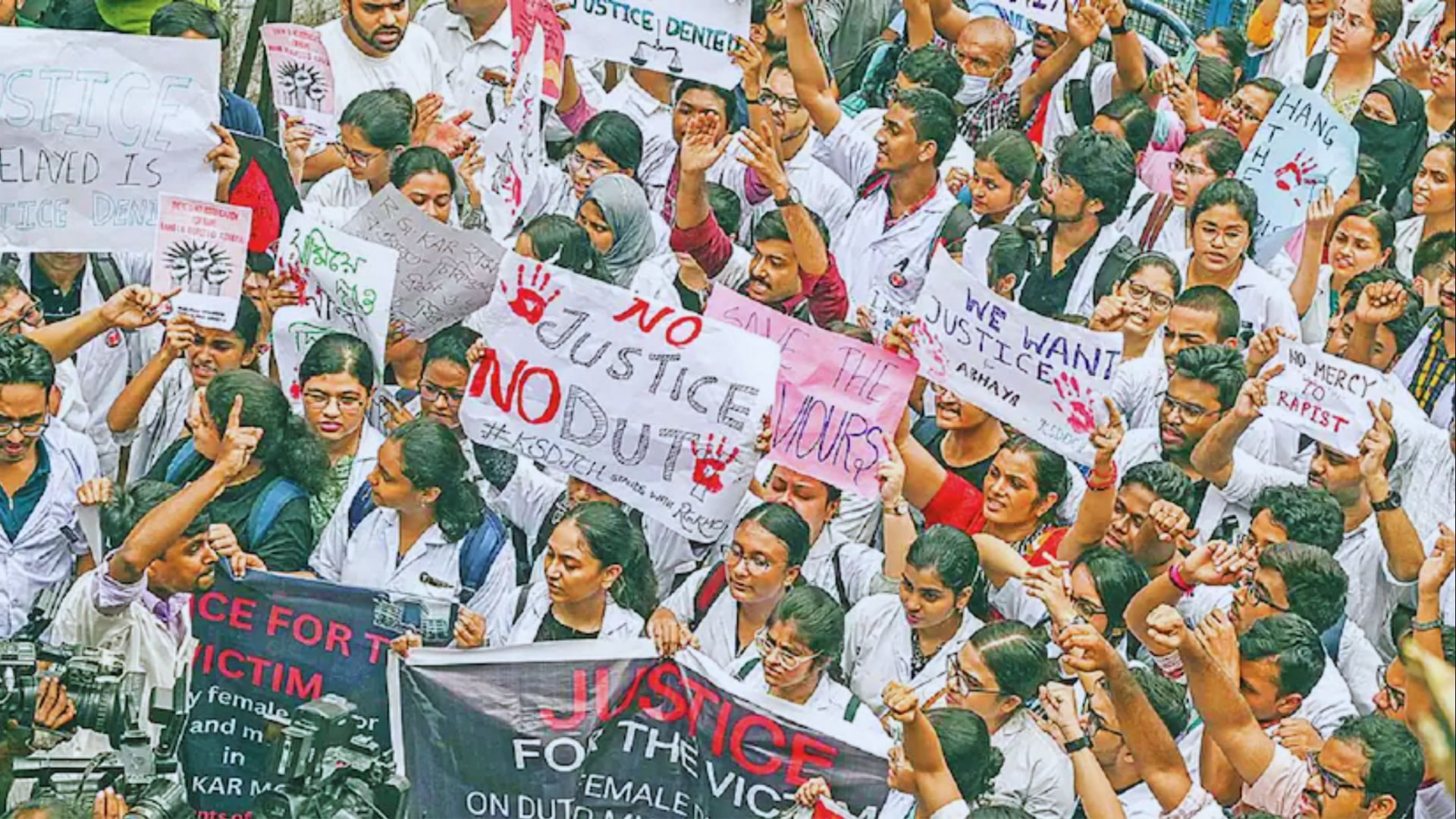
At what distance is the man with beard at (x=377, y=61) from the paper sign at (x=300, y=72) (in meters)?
0.15

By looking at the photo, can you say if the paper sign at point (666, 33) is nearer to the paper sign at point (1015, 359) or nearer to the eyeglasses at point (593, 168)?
the eyeglasses at point (593, 168)

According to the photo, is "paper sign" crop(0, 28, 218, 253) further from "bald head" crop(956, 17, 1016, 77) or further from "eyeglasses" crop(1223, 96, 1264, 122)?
"eyeglasses" crop(1223, 96, 1264, 122)

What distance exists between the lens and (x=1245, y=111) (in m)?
11.0

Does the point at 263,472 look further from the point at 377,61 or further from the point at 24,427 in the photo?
the point at 377,61

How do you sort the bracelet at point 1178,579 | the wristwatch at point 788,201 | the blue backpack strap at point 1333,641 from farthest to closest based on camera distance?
the wristwatch at point 788,201
the blue backpack strap at point 1333,641
the bracelet at point 1178,579

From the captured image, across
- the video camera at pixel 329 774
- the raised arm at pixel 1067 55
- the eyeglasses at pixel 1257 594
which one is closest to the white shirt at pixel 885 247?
the raised arm at pixel 1067 55

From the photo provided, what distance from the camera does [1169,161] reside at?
10859 millimetres

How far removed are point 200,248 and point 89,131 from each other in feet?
1.77

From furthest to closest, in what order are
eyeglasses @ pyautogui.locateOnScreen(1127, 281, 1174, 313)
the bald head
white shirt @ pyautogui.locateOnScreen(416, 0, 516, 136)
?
the bald head → white shirt @ pyautogui.locateOnScreen(416, 0, 516, 136) → eyeglasses @ pyautogui.locateOnScreen(1127, 281, 1174, 313)

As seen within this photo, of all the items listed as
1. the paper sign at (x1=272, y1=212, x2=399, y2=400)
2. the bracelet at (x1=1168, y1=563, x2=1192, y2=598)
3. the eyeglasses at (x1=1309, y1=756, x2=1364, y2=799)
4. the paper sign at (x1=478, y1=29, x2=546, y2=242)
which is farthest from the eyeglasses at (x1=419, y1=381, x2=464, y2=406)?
the eyeglasses at (x1=1309, y1=756, x2=1364, y2=799)

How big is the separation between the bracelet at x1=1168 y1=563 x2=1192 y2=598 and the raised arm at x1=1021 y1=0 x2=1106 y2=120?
13.4 ft

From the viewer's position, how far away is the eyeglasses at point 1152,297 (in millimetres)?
9297

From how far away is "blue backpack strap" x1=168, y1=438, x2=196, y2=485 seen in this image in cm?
818

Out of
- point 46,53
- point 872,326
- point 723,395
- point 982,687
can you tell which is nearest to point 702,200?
point 872,326
